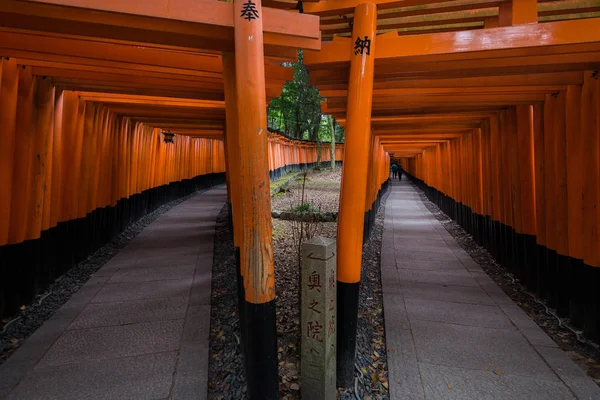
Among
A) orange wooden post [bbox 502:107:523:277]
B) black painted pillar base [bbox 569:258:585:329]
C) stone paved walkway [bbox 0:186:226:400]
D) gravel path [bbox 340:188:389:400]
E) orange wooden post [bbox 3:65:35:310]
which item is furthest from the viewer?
orange wooden post [bbox 502:107:523:277]

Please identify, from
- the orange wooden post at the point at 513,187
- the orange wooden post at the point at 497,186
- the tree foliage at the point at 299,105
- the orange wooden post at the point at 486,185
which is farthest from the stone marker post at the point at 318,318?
the tree foliage at the point at 299,105

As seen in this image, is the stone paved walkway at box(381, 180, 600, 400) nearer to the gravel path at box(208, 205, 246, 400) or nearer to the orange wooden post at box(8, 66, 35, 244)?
the gravel path at box(208, 205, 246, 400)

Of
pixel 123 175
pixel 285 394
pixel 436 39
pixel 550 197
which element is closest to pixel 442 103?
pixel 550 197

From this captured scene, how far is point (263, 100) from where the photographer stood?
2195 mm

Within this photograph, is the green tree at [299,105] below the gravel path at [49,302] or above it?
above

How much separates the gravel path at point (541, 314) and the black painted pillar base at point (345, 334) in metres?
2.00

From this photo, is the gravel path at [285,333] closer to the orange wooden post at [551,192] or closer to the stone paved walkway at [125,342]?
the stone paved walkway at [125,342]

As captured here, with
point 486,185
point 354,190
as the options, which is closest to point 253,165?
point 354,190

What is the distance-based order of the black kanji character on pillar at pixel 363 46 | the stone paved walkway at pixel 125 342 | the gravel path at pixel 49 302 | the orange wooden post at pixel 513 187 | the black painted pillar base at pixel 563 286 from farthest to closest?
the orange wooden post at pixel 513 187 → the black painted pillar base at pixel 563 286 → the gravel path at pixel 49 302 → the black kanji character on pillar at pixel 363 46 → the stone paved walkway at pixel 125 342

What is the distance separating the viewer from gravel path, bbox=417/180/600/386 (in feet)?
10.1

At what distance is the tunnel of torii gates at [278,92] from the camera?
87.2 inches

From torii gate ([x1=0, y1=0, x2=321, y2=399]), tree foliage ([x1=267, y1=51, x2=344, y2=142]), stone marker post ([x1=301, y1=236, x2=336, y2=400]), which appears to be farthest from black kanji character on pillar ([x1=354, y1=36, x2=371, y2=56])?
tree foliage ([x1=267, y1=51, x2=344, y2=142])

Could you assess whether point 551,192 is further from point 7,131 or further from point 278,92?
point 7,131

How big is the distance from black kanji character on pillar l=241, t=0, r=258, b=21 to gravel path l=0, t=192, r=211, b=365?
3471 millimetres
